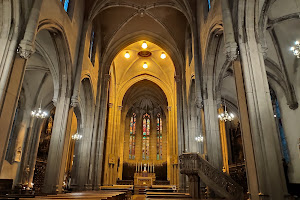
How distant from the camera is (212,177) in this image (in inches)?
328

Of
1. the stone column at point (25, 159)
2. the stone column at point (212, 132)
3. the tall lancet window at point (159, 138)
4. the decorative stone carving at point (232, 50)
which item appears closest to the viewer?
the decorative stone carving at point (232, 50)

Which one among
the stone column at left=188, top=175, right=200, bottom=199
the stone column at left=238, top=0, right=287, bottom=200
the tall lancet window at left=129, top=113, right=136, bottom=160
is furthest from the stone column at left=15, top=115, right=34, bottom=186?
the tall lancet window at left=129, top=113, right=136, bottom=160

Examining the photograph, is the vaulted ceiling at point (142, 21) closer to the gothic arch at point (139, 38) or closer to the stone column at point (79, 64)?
the gothic arch at point (139, 38)

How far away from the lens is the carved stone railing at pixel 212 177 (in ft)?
25.7

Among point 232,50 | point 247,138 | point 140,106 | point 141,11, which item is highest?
point 141,11

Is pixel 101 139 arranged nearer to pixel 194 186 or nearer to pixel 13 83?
pixel 194 186

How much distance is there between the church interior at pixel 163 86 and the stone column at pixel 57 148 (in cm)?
5

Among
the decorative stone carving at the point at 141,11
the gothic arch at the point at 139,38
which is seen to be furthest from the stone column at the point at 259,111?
the gothic arch at the point at 139,38

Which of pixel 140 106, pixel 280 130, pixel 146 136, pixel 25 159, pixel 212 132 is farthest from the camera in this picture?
pixel 140 106

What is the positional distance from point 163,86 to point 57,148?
18036mm

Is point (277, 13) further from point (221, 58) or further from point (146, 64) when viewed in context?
point (146, 64)

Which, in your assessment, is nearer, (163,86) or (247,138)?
(247,138)

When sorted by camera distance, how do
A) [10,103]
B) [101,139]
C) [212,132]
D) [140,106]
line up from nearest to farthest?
[10,103]
[212,132]
[101,139]
[140,106]

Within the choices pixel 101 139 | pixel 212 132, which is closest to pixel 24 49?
pixel 212 132
